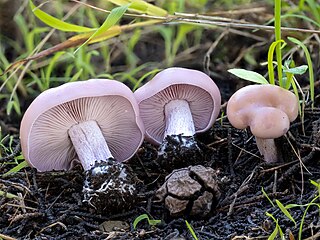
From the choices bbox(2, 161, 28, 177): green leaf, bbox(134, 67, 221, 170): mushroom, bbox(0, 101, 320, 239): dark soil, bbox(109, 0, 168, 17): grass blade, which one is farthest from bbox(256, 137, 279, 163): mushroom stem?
bbox(2, 161, 28, 177): green leaf

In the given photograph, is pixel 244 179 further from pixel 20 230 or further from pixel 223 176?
pixel 20 230

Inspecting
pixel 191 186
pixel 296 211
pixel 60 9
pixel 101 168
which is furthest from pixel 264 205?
pixel 60 9

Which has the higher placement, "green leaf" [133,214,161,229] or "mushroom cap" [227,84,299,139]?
"mushroom cap" [227,84,299,139]

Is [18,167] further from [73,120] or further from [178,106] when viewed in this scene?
[178,106]

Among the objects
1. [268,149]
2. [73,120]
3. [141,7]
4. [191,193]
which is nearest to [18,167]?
[73,120]

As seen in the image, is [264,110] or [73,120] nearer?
[264,110]

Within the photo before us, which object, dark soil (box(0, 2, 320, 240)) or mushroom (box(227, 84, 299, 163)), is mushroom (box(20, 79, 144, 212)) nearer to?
dark soil (box(0, 2, 320, 240))
